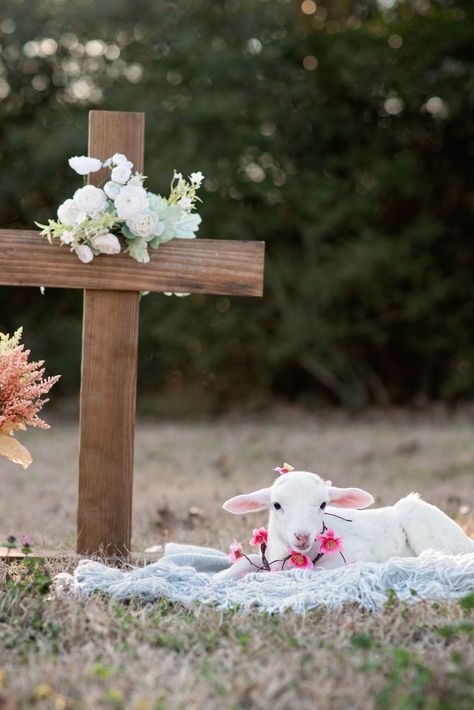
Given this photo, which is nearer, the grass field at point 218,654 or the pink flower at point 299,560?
the grass field at point 218,654

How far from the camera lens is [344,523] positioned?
176 inches

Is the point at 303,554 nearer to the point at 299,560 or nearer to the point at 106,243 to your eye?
the point at 299,560

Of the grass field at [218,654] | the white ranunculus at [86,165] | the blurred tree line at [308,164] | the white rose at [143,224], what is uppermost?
the blurred tree line at [308,164]

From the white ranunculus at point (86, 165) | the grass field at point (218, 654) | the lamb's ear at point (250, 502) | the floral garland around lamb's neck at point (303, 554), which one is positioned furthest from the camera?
the white ranunculus at point (86, 165)

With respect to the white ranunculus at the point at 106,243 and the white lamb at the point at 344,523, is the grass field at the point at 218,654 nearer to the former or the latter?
the white lamb at the point at 344,523

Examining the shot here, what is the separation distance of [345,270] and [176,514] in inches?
310

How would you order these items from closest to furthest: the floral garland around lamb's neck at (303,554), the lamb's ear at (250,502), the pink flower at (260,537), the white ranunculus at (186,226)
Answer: the floral garland around lamb's neck at (303,554) → the lamb's ear at (250,502) → the pink flower at (260,537) → the white ranunculus at (186,226)

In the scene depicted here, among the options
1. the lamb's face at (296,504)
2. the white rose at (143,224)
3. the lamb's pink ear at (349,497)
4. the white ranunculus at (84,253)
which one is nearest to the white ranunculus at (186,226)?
the white rose at (143,224)

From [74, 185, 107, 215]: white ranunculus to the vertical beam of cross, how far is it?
42 cm

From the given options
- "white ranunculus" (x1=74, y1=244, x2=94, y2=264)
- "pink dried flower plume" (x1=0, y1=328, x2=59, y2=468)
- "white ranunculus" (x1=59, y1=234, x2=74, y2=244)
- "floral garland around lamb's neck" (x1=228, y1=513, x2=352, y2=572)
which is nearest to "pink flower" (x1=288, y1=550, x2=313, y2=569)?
"floral garland around lamb's neck" (x1=228, y1=513, x2=352, y2=572)

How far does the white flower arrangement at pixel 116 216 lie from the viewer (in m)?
4.52

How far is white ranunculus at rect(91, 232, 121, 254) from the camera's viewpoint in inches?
178

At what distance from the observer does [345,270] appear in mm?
14141

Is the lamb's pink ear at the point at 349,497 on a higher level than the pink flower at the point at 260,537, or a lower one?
higher
